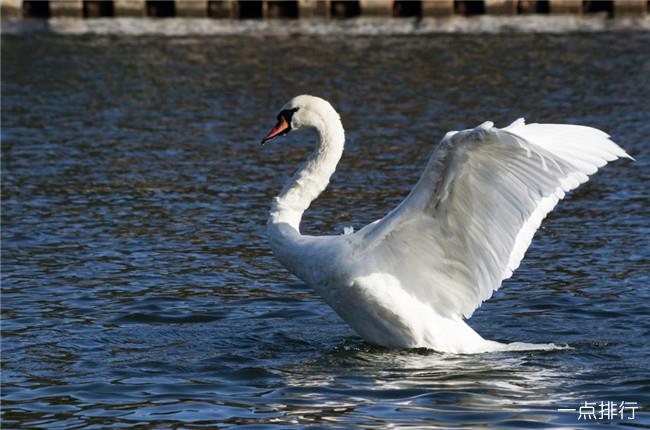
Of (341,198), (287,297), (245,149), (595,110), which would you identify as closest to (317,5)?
(595,110)

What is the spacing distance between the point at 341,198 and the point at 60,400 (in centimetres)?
728

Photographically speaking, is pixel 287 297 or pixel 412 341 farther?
pixel 287 297

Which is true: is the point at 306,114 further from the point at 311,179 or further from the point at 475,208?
the point at 475,208

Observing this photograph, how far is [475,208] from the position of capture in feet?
28.0

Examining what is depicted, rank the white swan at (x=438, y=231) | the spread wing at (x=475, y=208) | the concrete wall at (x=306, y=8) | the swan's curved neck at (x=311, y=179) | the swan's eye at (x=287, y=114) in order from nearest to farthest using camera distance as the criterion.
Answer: the spread wing at (x=475, y=208) < the white swan at (x=438, y=231) < the swan's curved neck at (x=311, y=179) < the swan's eye at (x=287, y=114) < the concrete wall at (x=306, y=8)

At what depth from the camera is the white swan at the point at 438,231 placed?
811cm

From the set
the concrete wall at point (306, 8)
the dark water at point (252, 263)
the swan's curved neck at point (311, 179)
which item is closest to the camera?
the dark water at point (252, 263)

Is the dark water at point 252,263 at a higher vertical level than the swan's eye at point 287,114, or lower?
lower

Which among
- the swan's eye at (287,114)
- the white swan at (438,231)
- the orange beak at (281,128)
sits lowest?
the white swan at (438,231)

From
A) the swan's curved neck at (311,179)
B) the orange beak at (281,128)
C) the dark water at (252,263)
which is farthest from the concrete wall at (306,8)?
the swan's curved neck at (311,179)

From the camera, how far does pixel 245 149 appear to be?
61.5ft

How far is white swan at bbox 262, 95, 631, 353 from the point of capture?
811 cm

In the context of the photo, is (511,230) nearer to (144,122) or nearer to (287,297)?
(287,297)

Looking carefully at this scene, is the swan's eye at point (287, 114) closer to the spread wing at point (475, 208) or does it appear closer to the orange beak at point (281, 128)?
the orange beak at point (281, 128)
